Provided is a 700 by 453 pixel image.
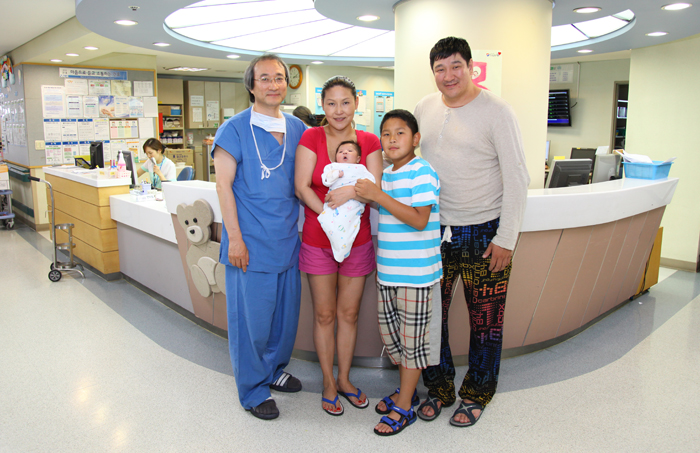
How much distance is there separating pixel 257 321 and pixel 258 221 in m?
0.52

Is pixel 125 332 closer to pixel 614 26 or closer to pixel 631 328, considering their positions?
pixel 631 328

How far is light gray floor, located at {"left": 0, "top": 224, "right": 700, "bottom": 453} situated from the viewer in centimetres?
229

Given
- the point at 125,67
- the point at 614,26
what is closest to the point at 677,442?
the point at 614,26

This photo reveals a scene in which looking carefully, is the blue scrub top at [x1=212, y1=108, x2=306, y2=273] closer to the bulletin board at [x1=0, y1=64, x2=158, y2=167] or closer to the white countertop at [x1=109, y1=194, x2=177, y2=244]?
the white countertop at [x1=109, y1=194, x2=177, y2=244]

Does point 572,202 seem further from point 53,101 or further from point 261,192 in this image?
point 53,101

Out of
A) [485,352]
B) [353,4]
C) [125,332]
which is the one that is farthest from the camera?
[353,4]

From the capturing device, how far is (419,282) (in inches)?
87.1

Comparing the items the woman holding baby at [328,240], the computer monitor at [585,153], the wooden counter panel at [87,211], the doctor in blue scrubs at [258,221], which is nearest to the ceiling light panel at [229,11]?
the wooden counter panel at [87,211]

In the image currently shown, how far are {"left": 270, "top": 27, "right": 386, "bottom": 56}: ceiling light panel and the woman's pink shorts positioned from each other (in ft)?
14.4

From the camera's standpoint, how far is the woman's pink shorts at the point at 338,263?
2.38m

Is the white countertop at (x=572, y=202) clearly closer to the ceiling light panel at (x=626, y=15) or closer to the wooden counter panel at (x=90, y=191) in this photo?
the wooden counter panel at (x=90, y=191)

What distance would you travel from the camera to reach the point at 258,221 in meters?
2.40

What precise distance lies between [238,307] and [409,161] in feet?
3.81

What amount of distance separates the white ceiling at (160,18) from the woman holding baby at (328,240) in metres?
1.97
